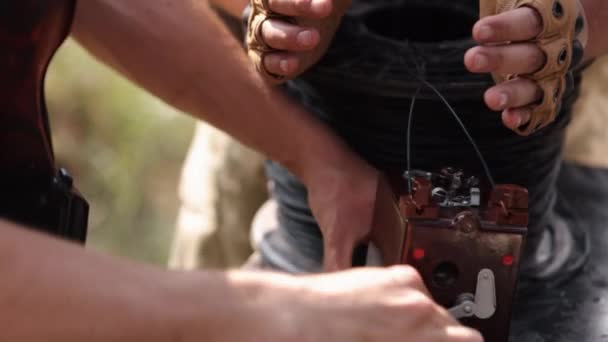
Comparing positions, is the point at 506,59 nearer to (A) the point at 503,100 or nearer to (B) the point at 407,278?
(A) the point at 503,100

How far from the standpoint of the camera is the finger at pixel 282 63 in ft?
3.35

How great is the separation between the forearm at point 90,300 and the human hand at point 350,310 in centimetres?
3

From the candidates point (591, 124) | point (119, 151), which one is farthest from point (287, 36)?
point (119, 151)

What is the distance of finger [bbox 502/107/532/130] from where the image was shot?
94 cm

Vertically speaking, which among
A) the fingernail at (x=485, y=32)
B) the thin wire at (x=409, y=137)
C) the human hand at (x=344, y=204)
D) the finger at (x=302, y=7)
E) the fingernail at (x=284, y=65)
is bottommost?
the human hand at (x=344, y=204)

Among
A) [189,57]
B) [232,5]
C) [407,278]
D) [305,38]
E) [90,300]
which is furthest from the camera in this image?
[232,5]

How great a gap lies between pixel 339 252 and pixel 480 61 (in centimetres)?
29

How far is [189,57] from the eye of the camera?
121 cm

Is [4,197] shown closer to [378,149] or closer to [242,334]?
[242,334]

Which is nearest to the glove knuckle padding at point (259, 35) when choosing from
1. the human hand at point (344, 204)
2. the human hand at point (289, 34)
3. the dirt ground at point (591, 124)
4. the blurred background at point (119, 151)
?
the human hand at point (289, 34)

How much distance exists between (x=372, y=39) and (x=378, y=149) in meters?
0.11

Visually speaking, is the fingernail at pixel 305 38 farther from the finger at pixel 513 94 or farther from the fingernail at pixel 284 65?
the finger at pixel 513 94

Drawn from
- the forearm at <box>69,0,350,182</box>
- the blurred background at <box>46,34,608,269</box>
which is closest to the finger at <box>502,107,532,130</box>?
the forearm at <box>69,0,350,182</box>

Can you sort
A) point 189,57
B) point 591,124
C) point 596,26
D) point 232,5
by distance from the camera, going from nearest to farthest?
point 596,26, point 189,57, point 232,5, point 591,124
